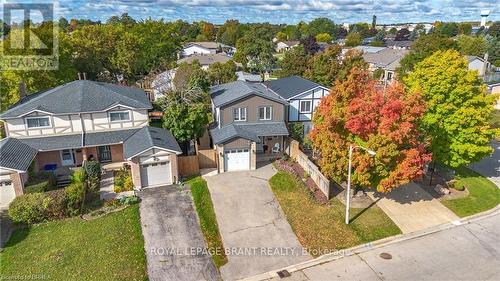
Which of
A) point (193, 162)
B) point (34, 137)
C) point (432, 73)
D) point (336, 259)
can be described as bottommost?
point (336, 259)

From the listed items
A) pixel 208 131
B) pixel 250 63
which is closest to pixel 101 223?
pixel 208 131

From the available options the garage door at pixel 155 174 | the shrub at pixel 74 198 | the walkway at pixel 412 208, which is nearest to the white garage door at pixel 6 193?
the shrub at pixel 74 198

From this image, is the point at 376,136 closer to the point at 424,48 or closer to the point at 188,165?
the point at 188,165

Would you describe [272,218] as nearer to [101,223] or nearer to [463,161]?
[101,223]

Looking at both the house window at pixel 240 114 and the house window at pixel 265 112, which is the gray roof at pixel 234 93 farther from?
the house window at pixel 240 114

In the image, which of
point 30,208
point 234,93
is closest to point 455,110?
point 234,93

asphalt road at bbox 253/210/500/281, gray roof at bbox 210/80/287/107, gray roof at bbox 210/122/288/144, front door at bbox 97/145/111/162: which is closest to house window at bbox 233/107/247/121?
gray roof at bbox 210/122/288/144
